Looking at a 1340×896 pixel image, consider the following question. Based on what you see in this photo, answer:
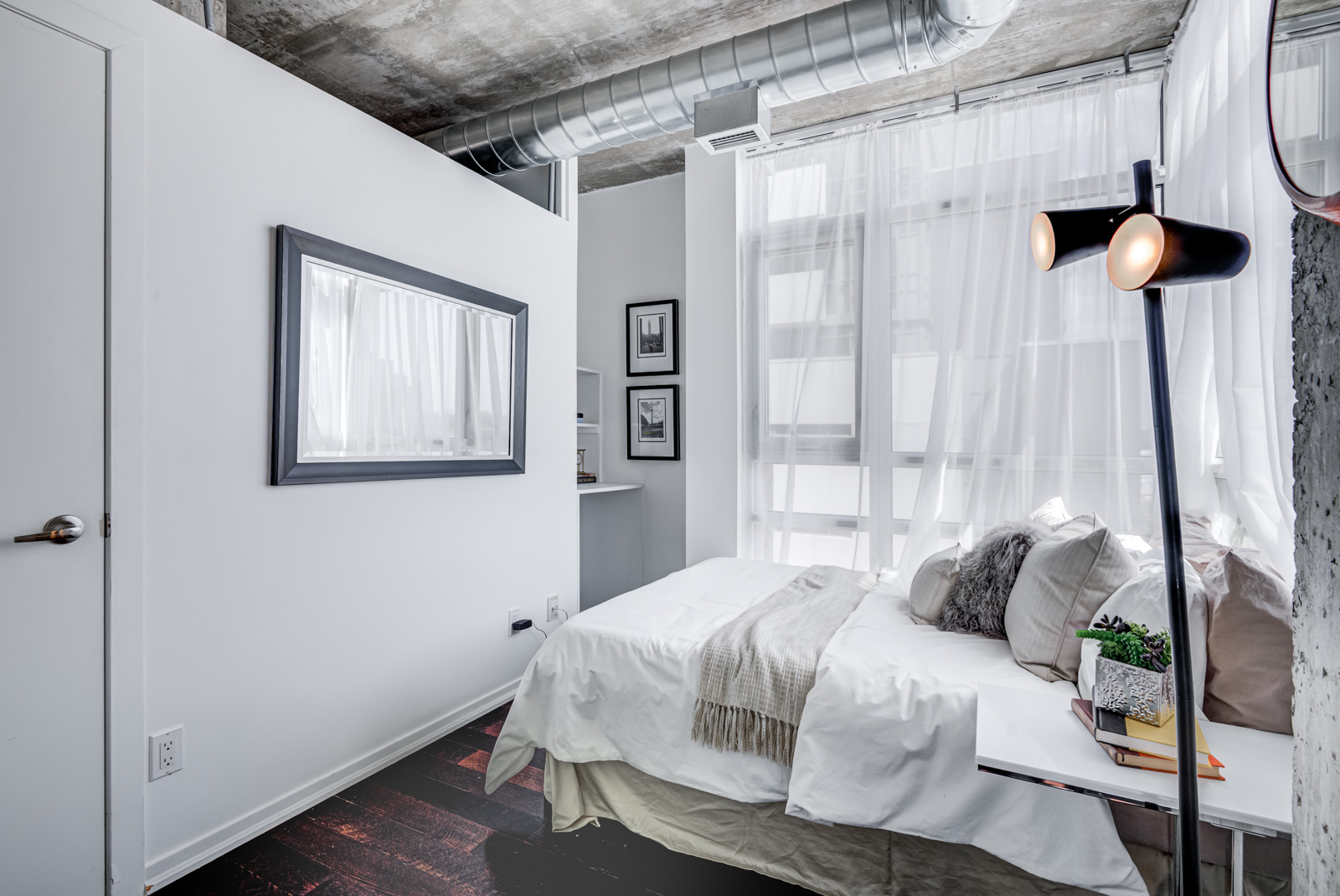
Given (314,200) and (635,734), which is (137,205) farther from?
(635,734)

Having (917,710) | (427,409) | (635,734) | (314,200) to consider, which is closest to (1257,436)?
(917,710)

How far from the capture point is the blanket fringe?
1683 mm

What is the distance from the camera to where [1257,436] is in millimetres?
1740

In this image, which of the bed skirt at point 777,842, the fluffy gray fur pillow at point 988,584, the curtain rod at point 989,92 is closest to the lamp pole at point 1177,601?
the bed skirt at point 777,842

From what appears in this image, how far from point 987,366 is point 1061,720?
2128 millimetres

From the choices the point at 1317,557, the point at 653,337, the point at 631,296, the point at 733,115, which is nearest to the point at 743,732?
the point at 1317,557

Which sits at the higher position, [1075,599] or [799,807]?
[1075,599]

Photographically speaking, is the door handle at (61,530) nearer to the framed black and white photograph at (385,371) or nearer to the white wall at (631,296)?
the framed black and white photograph at (385,371)

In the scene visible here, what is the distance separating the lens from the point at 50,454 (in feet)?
5.16

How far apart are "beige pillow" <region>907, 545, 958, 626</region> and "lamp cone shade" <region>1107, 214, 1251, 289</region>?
1348mm

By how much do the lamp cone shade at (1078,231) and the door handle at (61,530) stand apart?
2.25m

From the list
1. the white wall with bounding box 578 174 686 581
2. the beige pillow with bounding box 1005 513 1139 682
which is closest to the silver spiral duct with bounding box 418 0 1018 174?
the white wall with bounding box 578 174 686 581

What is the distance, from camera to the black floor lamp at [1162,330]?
97 centimetres

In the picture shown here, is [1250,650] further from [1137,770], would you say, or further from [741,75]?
[741,75]
